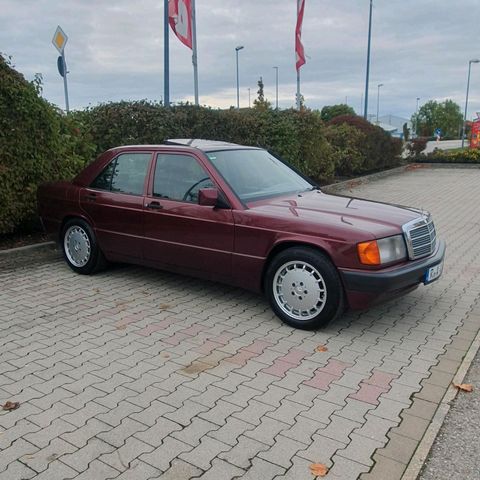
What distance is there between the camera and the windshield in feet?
16.9

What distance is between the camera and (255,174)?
546cm

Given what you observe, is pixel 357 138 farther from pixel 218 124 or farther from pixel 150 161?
pixel 150 161

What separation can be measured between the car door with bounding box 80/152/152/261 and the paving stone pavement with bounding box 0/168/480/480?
1.61 feet

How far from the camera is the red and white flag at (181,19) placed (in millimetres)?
12755

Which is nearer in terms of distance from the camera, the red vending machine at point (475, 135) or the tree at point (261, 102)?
the tree at point (261, 102)

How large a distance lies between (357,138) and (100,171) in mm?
13954

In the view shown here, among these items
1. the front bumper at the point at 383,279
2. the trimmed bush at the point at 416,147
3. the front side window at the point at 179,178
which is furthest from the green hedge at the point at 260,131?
the trimmed bush at the point at 416,147

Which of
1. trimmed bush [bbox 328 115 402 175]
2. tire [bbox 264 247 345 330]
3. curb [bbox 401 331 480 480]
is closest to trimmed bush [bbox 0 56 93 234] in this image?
tire [bbox 264 247 345 330]

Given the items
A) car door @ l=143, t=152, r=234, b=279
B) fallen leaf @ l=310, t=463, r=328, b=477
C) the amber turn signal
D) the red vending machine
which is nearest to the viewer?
fallen leaf @ l=310, t=463, r=328, b=477

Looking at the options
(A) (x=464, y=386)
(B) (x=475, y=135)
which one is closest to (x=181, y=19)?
(A) (x=464, y=386)

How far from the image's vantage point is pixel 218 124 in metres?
11.1

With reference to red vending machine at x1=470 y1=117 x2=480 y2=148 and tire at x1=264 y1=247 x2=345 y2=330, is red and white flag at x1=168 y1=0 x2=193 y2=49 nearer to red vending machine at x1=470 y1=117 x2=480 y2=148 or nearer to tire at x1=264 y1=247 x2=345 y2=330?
tire at x1=264 y1=247 x2=345 y2=330

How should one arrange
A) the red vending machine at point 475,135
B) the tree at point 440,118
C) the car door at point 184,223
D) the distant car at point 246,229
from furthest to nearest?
the tree at point 440,118 < the red vending machine at point 475,135 < the car door at point 184,223 < the distant car at point 246,229

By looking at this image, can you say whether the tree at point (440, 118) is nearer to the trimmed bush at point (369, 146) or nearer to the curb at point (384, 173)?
the curb at point (384, 173)
